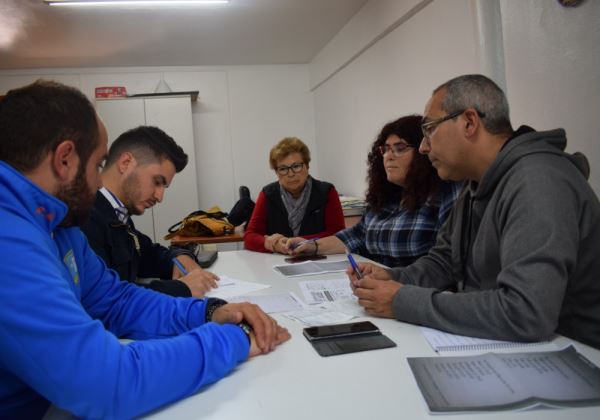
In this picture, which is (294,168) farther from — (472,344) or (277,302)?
(472,344)

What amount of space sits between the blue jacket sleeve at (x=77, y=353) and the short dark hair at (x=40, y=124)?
0.16 metres

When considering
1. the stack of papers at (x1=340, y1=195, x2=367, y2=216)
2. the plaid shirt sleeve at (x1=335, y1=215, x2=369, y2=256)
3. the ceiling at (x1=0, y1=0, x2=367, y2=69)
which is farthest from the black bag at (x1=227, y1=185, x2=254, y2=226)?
the plaid shirt sleeve at (x1=335, y1=215, x2=369, y2=256)

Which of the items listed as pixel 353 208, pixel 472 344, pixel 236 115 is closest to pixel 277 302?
pixel 472 344

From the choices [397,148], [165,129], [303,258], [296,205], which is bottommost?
[303,258]

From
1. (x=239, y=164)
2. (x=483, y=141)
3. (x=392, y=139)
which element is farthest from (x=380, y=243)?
(x=239, y=164)

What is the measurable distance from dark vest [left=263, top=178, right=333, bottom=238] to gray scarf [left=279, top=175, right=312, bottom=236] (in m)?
0.02

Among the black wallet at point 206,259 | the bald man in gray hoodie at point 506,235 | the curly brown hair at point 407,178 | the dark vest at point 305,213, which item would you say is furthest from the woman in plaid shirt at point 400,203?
the dark vest at point 305,213

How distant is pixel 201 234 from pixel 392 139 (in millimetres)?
2180

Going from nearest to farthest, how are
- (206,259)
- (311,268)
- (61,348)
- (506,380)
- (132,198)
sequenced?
(61,348) < (506,380) < (132,198) < (311,268) < (206,259)

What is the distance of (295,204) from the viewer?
2988mm

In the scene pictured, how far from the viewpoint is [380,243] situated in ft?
6.93

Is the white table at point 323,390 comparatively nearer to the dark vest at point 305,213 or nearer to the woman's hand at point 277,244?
the woman's hand at point 277,244

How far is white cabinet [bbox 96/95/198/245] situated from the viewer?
16.1 feet

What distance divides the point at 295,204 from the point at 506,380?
7.40 ft
